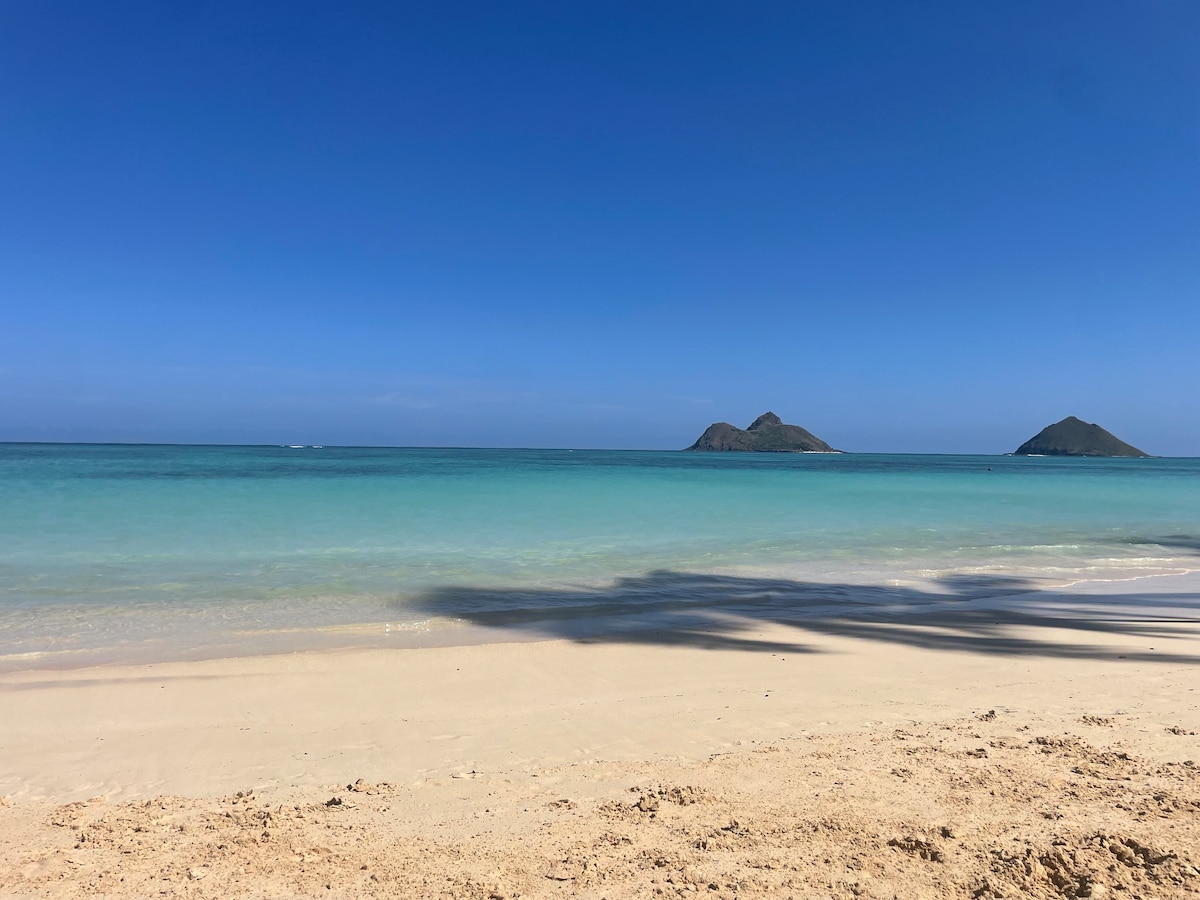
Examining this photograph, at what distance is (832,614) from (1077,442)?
204 meters

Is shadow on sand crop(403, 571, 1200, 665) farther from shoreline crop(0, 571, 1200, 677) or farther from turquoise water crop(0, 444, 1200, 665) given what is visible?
turquoise water crop(0, 444, 1200, 665)

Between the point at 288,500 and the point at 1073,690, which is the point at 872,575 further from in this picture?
the point at 288,500

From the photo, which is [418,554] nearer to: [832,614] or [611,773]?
[832,614]

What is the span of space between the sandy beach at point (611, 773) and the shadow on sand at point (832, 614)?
0.37 meters

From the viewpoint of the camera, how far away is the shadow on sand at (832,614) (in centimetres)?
721

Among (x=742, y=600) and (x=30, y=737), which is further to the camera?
(x=742, y=600)

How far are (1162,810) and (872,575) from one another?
8.80m

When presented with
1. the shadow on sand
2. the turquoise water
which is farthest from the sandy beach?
the turquoise water

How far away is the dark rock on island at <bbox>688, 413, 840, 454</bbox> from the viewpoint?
17938 centimetres

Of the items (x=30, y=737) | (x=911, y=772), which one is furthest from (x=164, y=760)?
(x=911, y=772)

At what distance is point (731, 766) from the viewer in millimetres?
3898

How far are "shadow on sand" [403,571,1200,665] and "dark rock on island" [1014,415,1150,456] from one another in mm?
199660

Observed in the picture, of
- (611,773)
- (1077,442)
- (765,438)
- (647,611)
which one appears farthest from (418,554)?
(1077,442)

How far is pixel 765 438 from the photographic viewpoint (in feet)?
591
